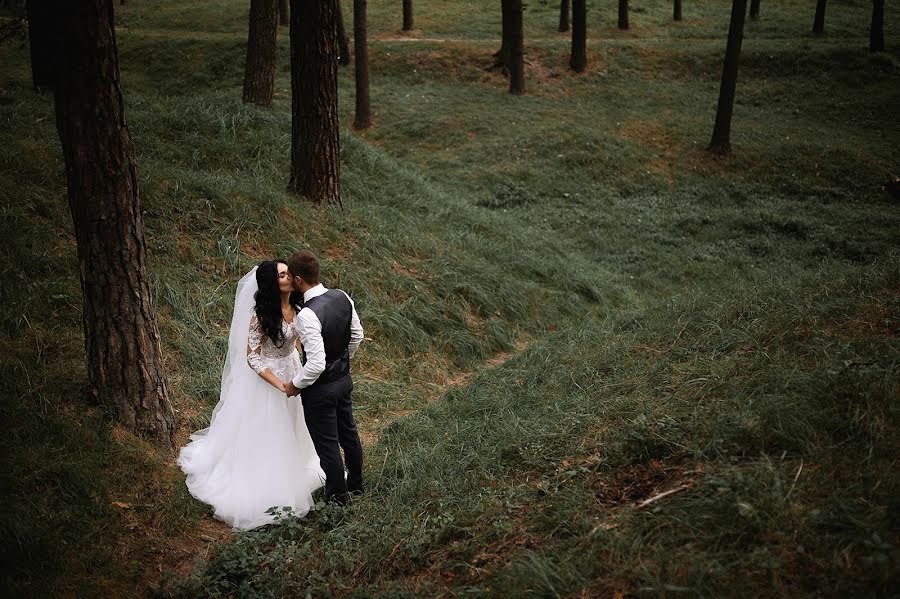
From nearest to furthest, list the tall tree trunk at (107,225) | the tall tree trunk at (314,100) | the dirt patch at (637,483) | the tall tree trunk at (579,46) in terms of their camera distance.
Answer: the dirt patch at (637,483) → the tall tree trunk at (107,225) → the tall tree trunk at (314,100) → the tall tree trunk at (579,46)

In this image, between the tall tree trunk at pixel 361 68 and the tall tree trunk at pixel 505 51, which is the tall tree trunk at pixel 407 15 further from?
the tall tree trunk at pixel 361 68

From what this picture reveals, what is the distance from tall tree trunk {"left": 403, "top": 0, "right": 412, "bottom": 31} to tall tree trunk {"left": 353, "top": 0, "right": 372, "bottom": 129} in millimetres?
12555

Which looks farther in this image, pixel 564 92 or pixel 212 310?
pixel 564 92

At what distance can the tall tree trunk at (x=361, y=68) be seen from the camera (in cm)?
1948

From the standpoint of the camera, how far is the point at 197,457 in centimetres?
571

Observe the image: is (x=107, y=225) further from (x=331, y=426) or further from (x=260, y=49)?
(x=260, y=49)

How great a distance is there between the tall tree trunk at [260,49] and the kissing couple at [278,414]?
34.6ft

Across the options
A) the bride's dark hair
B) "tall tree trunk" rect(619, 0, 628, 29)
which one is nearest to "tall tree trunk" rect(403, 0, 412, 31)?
"tall tree trunk" rect(619, 0, 628, 29)

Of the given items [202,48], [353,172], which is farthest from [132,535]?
[202,48]

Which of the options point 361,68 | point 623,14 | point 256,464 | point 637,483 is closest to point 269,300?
point 256,464

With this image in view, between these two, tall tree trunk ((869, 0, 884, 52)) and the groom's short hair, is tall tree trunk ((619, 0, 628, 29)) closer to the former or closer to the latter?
tall tree trunk ((869, 0, 884, 52))

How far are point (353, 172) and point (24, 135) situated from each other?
19.0ft

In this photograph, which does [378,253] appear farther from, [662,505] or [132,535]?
[662,505]

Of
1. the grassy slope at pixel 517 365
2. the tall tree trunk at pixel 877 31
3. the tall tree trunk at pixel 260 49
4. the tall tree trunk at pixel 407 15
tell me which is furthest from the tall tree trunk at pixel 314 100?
the tall tree trunk at pixel 877 31
